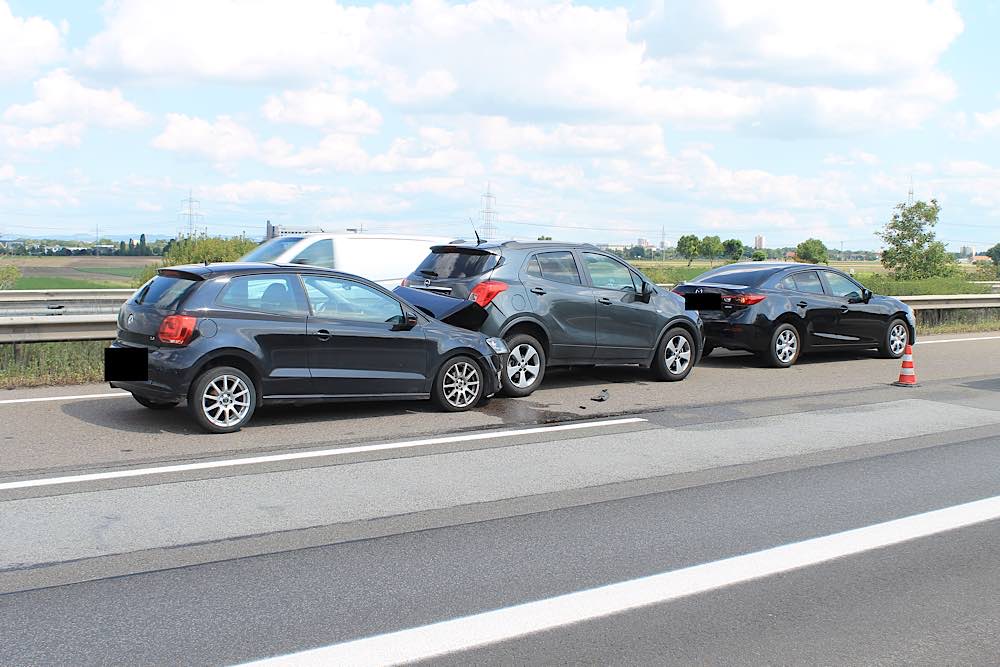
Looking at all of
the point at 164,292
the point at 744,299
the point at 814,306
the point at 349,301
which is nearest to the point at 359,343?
the point at 349,301

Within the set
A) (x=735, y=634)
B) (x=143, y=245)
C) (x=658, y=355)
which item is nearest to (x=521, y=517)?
(x=735, y=634)

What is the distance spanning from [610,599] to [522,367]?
22.4ft

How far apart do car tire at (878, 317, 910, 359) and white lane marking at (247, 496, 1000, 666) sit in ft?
34.7

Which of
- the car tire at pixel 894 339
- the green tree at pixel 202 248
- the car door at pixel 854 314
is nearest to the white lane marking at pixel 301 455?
the car door at pixel 854 314

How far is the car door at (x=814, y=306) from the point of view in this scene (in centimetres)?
1561

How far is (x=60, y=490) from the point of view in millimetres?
6844

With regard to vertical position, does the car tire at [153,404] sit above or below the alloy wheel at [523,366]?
below

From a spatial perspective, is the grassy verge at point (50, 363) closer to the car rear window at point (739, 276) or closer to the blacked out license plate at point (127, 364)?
the blacked out license plate at point (127, 364)

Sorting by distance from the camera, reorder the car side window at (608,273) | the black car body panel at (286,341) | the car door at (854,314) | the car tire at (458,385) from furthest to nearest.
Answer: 1. the car door at (854,314)
2. the car side window at (608,273)
3. the car tire at (458,385)
4. the black car body panel at (286,341)

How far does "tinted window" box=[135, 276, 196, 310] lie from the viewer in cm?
909

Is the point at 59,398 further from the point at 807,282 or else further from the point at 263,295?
the point at 807,282

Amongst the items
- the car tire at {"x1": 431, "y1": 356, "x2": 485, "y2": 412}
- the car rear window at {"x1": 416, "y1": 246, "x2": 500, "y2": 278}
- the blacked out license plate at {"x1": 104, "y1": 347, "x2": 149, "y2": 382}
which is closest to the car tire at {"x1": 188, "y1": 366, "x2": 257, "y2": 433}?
the blacked out license plate at {"x1": 104, "y1": 347, "x2": 149, "y2": 382}

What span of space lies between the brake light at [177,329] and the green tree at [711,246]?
11064cm

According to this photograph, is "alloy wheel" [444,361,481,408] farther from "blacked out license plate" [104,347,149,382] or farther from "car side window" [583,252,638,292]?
"blacked out license plate" [104,347,149,382]
